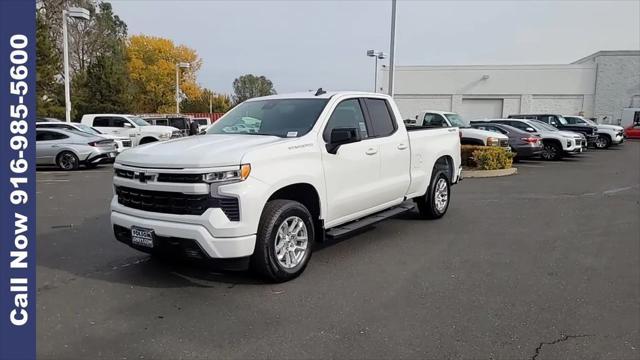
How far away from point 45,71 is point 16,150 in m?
29.1

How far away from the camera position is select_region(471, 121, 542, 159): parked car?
17812mm

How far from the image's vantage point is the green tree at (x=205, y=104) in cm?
6724

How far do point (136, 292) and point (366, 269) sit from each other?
2.37m

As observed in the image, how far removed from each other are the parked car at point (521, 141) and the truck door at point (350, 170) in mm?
13853

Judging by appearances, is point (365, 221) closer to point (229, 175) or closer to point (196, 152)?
point (229, 175)

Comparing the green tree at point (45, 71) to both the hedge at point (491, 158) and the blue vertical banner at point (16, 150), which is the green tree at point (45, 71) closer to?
the hedge at point (491, 158)

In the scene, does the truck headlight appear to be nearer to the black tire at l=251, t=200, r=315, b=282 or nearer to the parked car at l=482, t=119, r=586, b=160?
the black tire at l=251, t=200, r=315, b=282

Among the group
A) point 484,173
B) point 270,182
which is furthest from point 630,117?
point 270,182

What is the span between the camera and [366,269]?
5.20 m

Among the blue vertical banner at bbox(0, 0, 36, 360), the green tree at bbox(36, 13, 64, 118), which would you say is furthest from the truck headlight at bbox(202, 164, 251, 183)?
the green tree at bbox(36, 13, 64, 118)

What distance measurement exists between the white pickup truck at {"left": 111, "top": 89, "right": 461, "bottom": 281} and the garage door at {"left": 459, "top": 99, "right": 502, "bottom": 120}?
45620mm

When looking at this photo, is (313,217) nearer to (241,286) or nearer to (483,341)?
(241,286)

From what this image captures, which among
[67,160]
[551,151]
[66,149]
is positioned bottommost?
[67,160]

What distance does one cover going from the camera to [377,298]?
4367mm
